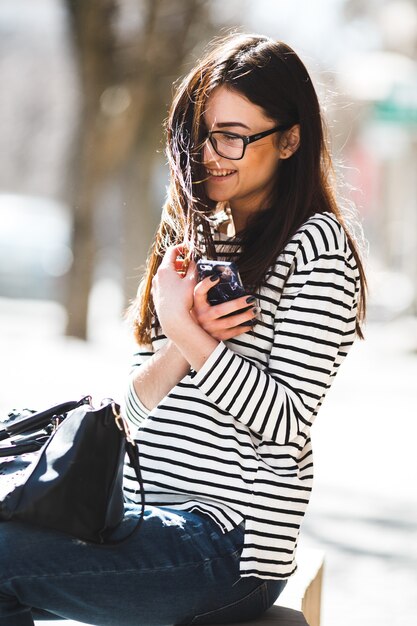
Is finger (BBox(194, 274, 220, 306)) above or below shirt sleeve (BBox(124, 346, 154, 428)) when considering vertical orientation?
above

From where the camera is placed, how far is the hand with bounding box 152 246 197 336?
7.17 feet

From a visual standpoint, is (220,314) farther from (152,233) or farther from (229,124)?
(152,233)

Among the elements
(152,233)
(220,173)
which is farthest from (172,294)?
(152,233)

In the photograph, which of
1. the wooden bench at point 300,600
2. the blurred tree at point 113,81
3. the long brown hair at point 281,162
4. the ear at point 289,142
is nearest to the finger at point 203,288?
the long brown hair at point 281,162

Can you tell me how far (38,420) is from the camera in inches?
83.9

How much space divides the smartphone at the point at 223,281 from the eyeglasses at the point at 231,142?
0.88 feet

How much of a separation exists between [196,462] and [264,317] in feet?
1.06

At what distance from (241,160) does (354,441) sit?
18.6ft

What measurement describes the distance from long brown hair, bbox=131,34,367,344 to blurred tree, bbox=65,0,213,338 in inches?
402

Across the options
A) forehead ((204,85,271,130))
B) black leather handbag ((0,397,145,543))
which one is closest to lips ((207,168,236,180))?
forehead ((204,85,271,130))

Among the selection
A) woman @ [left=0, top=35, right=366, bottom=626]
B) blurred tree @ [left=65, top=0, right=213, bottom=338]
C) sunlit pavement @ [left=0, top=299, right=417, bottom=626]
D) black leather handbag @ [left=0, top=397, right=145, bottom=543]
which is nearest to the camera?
black leather handbag @ [left=0, top=397, right=145, bottom=543]

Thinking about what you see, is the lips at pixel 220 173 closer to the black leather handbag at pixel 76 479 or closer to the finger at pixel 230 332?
the finger at pixel 230 332

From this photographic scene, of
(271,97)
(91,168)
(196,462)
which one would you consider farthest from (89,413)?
Result: (91,168)

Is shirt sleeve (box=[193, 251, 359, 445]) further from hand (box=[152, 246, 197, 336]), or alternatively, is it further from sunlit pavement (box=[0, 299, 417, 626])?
sunlit pavement (box=[0, 299, 417, 626])
